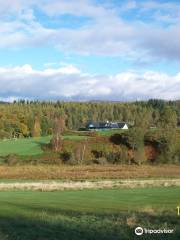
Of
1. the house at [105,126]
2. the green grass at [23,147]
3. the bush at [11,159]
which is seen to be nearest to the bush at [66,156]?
the green grass at [23,147]

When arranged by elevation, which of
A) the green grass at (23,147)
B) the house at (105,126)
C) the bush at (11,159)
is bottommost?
the bush at (11,159)

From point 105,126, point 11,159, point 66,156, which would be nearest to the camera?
point 11,159

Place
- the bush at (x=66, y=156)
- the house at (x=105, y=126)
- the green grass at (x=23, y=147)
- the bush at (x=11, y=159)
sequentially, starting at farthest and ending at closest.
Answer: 1. the house at (x=105, y=126)
2. the green grass at (x=23, y=147)
3. the bush at (x=66, y=156)
4. the bush at (x=11, y=159)

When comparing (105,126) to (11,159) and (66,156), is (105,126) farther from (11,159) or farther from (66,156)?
(11,159)

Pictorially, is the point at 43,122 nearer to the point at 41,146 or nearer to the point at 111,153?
the point at 41,146

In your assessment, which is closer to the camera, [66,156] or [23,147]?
[66,156]

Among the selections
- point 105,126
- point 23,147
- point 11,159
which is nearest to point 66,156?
point 11,159

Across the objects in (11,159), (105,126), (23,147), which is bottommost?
(11,159)

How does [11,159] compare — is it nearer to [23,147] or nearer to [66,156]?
[66,156]

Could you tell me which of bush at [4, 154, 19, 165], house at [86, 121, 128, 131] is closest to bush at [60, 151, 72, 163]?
bush at [4, 154, 19, 165]

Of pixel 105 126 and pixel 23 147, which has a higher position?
pixel 105 126

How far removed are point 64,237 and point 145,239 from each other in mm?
2740

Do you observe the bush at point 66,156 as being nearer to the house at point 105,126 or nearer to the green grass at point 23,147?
the green grass at point 23,147

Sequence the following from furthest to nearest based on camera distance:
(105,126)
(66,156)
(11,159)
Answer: (105,126), (66,156), (11,159)
